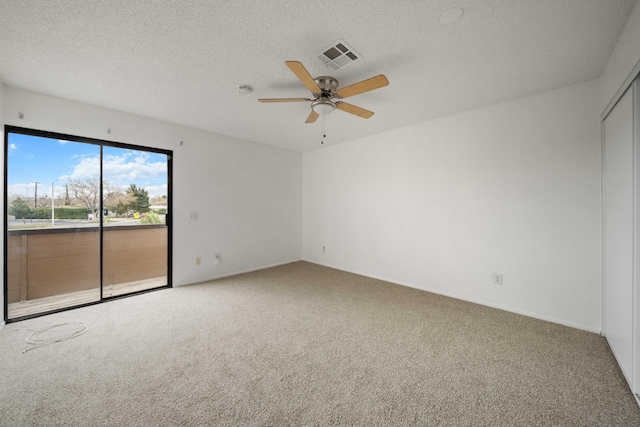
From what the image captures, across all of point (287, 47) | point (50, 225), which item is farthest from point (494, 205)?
point (50, 225)

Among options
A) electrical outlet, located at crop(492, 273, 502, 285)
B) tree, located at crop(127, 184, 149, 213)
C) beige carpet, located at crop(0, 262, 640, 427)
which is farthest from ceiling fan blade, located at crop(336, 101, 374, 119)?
tree, located at crop(127, 184, 149, 213)

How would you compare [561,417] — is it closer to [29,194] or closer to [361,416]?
[361,416]

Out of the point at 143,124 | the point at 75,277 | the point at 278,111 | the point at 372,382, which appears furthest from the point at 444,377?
the point at 143,124

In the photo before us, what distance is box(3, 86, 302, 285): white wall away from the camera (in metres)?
3.01

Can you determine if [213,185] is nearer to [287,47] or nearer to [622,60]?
[287,47]

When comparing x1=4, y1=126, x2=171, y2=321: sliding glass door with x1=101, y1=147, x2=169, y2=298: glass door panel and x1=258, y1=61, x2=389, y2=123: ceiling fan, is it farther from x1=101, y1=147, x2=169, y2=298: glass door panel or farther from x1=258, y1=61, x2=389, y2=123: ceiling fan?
x1=258, y1=61, x2=389, y2=123: ceiling fan

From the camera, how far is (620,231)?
6.54ft

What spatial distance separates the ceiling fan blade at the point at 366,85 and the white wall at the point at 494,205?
6.35 feet

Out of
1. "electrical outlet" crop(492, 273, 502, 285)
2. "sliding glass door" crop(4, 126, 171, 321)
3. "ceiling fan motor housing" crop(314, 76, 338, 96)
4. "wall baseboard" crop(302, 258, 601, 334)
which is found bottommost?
"wall baseboard" crop(302, 258, 601, 334)

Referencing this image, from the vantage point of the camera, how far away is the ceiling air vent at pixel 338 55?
201 centimetres

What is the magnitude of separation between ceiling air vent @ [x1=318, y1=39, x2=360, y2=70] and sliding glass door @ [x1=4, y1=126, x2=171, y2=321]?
3.05 metres

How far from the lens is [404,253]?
13.1ft

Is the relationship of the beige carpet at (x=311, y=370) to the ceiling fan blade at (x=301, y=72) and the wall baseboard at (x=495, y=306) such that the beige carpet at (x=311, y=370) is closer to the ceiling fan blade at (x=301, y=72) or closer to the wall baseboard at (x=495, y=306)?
the wall baseboard at (x=495, y=306)

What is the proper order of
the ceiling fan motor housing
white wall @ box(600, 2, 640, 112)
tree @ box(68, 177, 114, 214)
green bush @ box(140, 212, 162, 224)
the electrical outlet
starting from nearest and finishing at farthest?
1. white wall @ box(600, 2, 640, 112)
2. the ceiling fan motor housing
3. the electrical outlet
4. tree @ box(68, 177, 114, 214)
5. green bush @ box(140, 212, 162, 224)
